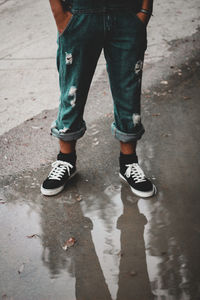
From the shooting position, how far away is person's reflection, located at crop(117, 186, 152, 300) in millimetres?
1727

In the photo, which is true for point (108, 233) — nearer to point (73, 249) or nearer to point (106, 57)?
point (73, 249)

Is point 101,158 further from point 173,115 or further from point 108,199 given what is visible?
point 173,115

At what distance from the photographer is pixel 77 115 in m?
2.19

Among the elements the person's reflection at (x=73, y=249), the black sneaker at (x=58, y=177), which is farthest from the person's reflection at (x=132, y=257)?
the black sneaker at (x=58, y=177)

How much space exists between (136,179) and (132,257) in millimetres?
594

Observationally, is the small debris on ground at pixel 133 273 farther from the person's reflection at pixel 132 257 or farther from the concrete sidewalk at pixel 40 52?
the concrete sidewalk at pixel 40 52

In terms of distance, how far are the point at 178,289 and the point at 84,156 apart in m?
1.34

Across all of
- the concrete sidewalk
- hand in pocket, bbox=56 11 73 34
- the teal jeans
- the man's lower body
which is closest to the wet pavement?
the man's lower body

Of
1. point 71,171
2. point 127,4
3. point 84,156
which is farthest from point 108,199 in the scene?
point 127,4

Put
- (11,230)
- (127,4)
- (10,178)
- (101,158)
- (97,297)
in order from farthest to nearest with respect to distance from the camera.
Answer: (101,158) < (10,178) < (11,230) < (127,4) < (97,297)

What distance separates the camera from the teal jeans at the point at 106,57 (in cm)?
187

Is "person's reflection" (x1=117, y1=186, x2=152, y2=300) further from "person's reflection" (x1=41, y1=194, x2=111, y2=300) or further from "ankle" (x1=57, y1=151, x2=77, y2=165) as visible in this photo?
"ankle" (x1=57, y1=151, x2=77, y2=165)

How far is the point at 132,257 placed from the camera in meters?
1.91

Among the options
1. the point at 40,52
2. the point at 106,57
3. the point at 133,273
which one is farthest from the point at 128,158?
the point at 40,52
